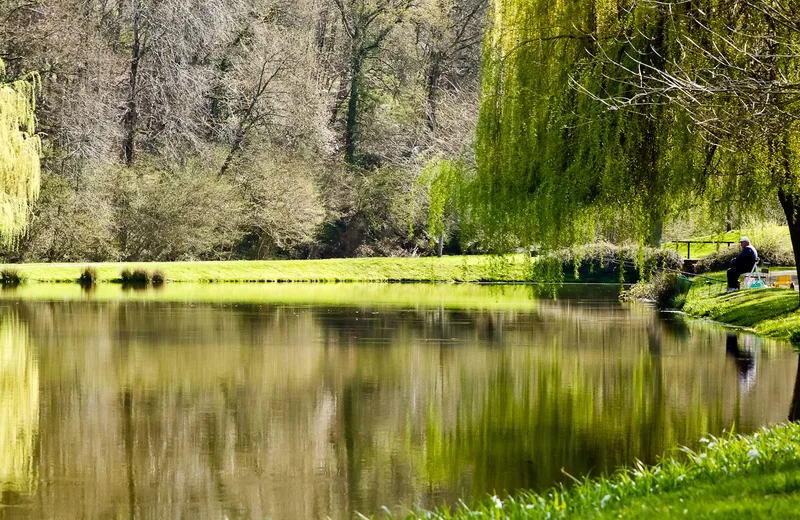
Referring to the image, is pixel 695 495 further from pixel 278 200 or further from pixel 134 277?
pixel 278 200

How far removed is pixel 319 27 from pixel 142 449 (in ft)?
171

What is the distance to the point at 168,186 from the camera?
5031 centimetres

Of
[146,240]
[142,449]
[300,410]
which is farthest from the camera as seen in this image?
[146,240]

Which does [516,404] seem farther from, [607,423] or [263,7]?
[263,7]

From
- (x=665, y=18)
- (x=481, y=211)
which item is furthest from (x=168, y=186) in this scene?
(x=665, y=18)

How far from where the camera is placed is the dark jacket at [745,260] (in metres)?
27.7

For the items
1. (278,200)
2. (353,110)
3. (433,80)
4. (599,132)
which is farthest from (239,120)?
(599,132)

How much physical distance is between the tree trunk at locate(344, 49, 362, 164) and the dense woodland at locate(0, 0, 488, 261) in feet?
0.27

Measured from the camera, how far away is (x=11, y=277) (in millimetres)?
42094

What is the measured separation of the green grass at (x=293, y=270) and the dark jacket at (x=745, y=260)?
53.1ft

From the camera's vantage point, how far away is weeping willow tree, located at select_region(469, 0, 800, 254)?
1670 centimetres

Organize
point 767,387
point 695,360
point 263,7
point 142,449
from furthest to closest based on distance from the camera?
point 263,7
point 695,360
point 767,387
point 142,449

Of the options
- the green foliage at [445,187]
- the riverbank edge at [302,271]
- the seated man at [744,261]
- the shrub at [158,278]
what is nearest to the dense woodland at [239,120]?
the riverbank edge at [302,271]

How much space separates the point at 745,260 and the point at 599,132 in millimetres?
12025
